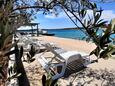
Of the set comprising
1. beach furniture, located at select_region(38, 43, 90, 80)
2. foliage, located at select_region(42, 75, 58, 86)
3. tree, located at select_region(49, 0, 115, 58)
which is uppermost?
tree, located at select_region(49, 0, 115, 58)

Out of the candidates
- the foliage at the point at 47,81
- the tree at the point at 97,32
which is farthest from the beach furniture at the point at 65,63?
the foliage at the point at 47,81

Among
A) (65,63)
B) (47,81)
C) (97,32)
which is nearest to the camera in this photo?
(47,81)

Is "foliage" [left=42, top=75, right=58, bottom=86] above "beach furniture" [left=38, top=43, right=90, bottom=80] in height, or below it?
above

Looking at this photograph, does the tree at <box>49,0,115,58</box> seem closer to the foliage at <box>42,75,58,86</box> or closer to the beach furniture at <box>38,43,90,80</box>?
the foliage at <box>42,75,58,86</box>

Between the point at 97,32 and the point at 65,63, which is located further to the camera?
the point at 65,63

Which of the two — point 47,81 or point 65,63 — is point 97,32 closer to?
point 47,81

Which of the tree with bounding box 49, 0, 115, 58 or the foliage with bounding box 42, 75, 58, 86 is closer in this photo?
the foliage with bounding box 42, 75, 58, 86

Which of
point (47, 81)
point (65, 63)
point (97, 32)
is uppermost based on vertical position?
point (97, 32)

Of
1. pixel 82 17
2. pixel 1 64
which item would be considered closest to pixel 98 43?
pixel 82 17

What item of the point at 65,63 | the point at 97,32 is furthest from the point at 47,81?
the point at 65,63

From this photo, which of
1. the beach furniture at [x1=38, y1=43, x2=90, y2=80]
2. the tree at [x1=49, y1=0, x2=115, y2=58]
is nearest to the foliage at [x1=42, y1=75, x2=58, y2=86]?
the tree at [x1=49, y1=0, x2=115, y2=58]

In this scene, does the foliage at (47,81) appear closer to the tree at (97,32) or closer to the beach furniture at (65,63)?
the tree at (97,32)

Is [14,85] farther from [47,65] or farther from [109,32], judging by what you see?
[109,32]

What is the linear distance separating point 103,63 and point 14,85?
4949mm
